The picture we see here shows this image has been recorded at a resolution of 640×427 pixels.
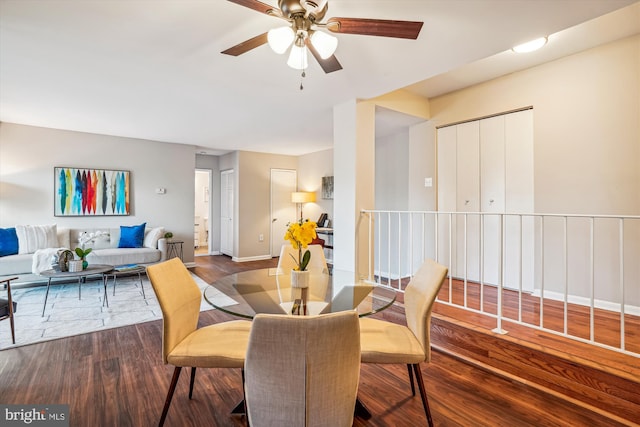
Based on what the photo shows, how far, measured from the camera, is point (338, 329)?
39.2 inches

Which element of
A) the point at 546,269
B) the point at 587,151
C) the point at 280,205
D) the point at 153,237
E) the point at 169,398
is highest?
the point at 587,151

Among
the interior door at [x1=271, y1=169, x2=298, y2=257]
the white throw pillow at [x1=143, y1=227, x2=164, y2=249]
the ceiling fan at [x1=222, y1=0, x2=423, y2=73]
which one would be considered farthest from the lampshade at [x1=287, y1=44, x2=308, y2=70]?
the interior door at [x1=271, y1=169, x2=298, y2=257]

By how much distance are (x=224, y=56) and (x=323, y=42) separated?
1.09m

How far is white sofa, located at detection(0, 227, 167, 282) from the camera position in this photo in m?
3.97

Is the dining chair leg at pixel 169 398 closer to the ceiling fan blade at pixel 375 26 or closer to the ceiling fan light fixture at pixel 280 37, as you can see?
the ceiling fan light fixture at pixel 280 37

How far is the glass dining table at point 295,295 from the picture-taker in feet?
5.41

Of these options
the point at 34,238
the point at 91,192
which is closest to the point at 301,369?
the point at 34,238

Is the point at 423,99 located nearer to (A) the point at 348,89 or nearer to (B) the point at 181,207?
(A) the point at 348,89

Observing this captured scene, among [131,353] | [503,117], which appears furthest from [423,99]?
[131,353]

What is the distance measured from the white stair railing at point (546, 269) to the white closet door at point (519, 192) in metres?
0.01

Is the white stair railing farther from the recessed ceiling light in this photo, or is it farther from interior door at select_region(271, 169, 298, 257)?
interior door at select_region(271, 169, 298, 257)

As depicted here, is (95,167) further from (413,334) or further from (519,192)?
(519,192)

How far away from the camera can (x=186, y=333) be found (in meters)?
1.76

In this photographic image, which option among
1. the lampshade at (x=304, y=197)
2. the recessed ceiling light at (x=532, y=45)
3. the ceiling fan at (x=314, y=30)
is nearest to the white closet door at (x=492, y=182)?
the recessed ceiling light at (x=532, y=45)
